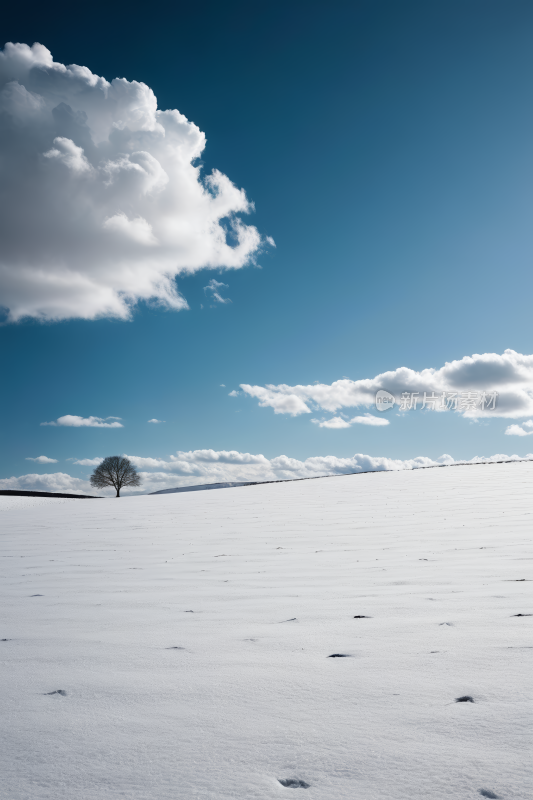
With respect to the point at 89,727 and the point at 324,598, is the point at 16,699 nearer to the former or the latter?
the point at 89,727

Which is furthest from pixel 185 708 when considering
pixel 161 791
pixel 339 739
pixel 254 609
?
pixel 254 609

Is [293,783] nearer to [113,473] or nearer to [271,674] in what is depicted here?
[271,674]

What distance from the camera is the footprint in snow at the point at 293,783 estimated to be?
4.15 ft

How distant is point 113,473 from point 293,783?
124 feet

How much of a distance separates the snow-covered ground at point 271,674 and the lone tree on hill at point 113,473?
109ft

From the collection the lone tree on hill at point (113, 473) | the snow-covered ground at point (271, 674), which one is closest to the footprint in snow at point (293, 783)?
the snow-covered ground at point (271, 674)

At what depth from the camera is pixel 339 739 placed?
4.87ft

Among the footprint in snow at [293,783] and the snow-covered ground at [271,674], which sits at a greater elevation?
the footprint in snow at [293,783]

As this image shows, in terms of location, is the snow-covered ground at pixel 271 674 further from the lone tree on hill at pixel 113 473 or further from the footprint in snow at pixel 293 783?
the lone tree on hill at pixel 113 473

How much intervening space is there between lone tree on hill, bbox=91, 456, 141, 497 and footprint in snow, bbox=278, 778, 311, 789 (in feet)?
123

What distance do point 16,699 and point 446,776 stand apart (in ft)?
5.18

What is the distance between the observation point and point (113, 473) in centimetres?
3672

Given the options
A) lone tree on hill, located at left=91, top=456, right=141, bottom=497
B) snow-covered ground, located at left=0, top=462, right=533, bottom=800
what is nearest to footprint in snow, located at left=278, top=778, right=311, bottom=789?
snow-covered ground, located at left=0, top=462, right=533, bottom=800

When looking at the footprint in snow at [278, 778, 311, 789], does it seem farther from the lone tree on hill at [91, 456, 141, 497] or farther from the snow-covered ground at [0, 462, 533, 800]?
the lone tree on hill at [91, 456, 141, 497]
